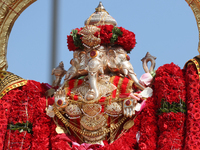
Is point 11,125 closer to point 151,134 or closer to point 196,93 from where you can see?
point 151,134

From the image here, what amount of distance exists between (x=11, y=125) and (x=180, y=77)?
3.03 meters

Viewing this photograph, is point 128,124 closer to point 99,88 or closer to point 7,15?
point 99,88

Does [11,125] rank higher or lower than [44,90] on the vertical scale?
lower

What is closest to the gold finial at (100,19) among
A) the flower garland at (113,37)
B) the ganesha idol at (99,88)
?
the ganesha idol at (99,88)

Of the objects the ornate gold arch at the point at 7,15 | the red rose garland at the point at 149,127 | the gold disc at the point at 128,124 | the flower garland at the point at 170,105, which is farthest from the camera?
the ornate gold arch at the point at 7,15

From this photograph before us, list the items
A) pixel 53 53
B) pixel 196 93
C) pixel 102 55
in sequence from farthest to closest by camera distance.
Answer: pixel 53 53 → pixel 102 55 → pixel 196 93

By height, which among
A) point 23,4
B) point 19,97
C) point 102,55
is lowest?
point 19,97

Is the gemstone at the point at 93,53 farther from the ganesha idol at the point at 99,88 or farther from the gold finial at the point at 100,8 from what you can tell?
the gold finial at the point at 100,8

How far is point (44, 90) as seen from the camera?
10.3 meters

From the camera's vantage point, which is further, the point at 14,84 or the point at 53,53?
the point at 53,53

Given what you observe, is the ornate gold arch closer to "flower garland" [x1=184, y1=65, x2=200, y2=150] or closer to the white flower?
the white flower

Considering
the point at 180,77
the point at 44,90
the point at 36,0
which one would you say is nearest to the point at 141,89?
the point at 180,77

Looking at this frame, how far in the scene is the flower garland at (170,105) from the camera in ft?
29.7

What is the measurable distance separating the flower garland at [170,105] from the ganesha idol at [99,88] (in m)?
0.32
